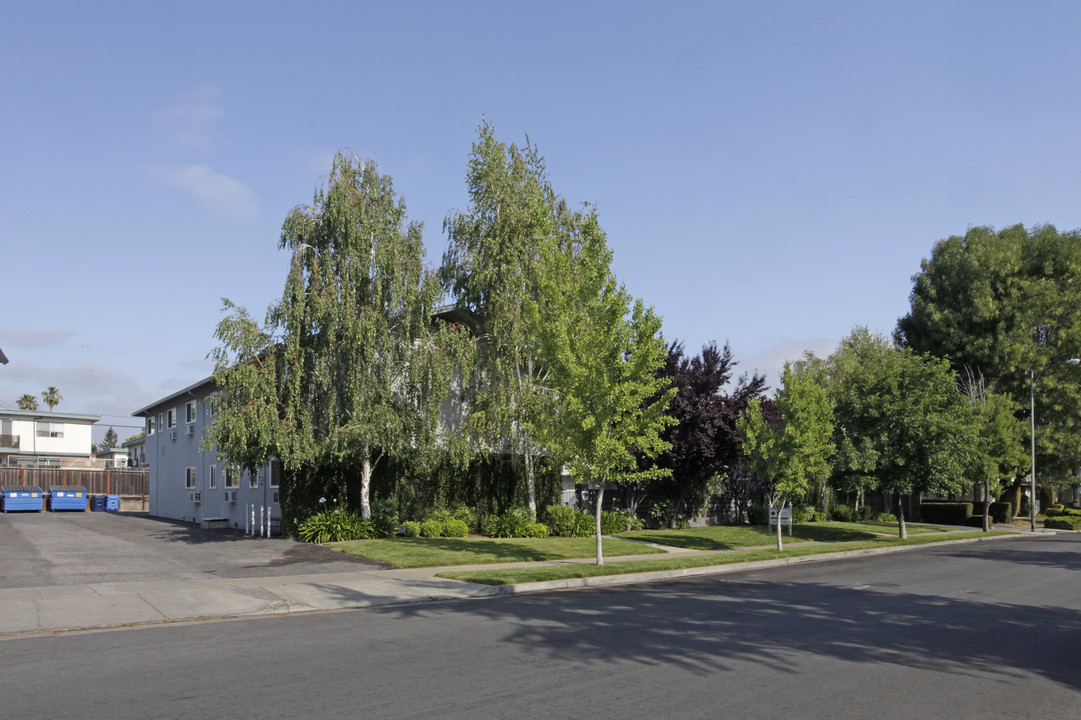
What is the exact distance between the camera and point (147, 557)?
20.0m

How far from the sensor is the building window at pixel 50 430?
2327 inches

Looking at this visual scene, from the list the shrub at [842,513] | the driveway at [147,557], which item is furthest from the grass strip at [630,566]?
the shrub at [842,513]

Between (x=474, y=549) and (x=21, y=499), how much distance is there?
3138 cm

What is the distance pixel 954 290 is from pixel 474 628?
47.0 m

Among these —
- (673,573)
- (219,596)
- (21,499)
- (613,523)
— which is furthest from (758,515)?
(21,499)

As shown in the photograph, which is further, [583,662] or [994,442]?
[994,442]

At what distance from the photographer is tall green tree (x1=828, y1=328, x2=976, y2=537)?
30.8 m

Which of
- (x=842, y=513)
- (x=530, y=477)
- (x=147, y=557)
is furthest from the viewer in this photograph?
(x=842, y=513)

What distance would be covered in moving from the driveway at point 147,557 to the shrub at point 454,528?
4586 millimetres

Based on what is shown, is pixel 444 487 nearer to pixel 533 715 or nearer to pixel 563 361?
pixel 563 361

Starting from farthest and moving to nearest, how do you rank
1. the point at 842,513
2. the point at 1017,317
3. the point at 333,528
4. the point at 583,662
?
the point at 1017,317 → the point at 842,513 → the point at 333,528 → the point at 583,662

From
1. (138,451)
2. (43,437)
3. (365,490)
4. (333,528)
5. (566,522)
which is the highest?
(43,437)

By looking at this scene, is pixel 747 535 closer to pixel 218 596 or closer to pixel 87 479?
pixel 218 596

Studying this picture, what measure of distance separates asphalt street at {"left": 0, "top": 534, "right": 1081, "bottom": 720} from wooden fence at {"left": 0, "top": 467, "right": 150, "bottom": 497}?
40815 mm
